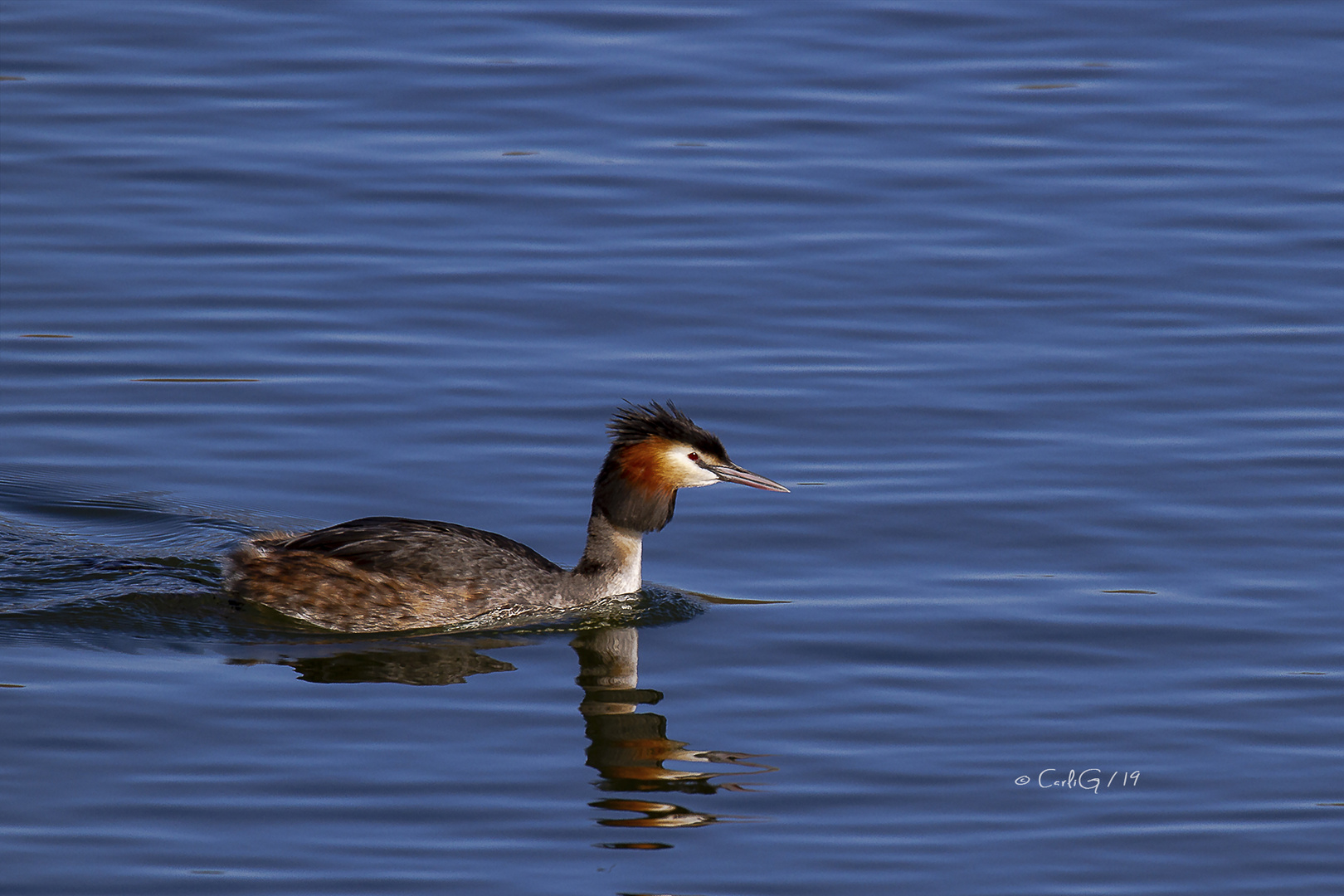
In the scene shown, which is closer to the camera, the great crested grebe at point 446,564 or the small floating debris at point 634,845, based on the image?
the small floating debris at point 634,845

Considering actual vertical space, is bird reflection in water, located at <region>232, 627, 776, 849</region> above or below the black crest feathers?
below

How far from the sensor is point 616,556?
1120cm

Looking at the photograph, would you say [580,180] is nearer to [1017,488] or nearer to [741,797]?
[1017,488]

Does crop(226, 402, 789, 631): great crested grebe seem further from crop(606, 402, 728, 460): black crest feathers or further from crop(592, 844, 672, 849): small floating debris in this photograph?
crop(592, 844, 672, 849): small floating debris

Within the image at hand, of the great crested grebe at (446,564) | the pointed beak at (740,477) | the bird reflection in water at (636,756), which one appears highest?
the pointed beak at (740,477)

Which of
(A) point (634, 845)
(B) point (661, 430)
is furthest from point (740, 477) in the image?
(A) point (634, 845)

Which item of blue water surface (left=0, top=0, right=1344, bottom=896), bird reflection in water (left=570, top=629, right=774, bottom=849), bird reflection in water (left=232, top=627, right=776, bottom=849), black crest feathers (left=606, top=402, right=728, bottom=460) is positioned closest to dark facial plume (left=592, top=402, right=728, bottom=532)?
black crest feathers (left=606, top=402, right=728, bottom=460)

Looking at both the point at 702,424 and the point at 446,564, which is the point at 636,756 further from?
the point at 702,424

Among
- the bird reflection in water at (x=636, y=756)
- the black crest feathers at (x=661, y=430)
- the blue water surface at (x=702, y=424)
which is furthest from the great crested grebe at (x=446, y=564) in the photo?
the bird reflection in water at (x=636, y=756)

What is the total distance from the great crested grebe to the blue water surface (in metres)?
0.20

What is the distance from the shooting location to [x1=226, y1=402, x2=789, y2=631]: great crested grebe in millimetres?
10859

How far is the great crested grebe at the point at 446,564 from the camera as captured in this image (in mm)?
10859

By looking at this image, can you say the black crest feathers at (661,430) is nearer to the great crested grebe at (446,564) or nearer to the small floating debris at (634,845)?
the great crested grebe at (446,564)

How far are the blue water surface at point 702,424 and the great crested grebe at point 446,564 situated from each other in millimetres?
204
